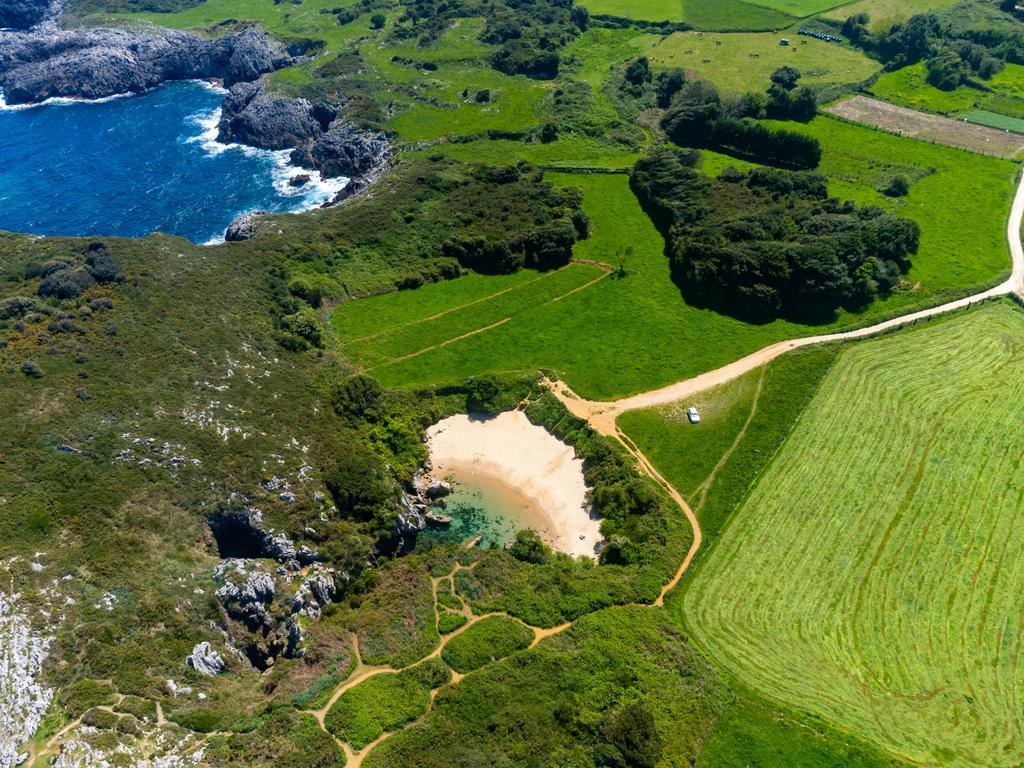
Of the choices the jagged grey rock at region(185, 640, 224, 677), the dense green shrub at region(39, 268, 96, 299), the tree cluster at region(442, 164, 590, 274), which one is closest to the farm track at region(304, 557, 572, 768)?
the jagged grey rock at region(185, 640, 224, 677)

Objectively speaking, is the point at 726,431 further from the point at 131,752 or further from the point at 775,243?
the point at 131,752

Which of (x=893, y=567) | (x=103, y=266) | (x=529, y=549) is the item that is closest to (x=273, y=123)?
(x=103, y=266)

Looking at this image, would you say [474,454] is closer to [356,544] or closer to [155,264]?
[356,544]

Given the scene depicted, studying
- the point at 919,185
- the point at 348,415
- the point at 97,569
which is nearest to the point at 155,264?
the point at 348,415

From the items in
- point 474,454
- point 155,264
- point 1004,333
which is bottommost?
point 474,454

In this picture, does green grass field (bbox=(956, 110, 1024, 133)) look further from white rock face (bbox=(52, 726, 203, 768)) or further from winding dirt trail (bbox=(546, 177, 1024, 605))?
white rock face (bbox=(52, 726, 203, 768))

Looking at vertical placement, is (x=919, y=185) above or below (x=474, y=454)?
above
